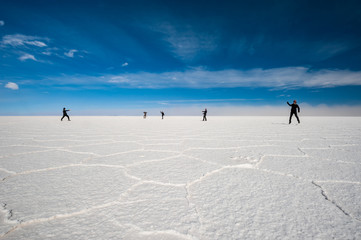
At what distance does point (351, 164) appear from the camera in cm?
184

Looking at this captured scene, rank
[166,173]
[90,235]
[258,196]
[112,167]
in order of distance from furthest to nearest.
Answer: [112,167], [166,173], [258,196], [90,235]

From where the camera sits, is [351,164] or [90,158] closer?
[351,164]

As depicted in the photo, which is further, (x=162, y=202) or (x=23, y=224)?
(x=162, y=202)

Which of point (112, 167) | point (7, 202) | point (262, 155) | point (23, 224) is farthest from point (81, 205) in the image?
point (262, 155)

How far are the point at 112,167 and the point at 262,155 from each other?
1.78 m

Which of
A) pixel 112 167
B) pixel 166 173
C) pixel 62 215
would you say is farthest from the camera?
pixel 112 167

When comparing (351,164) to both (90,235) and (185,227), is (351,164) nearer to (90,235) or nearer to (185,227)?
(185,227)

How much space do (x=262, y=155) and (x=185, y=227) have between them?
68.0 inches

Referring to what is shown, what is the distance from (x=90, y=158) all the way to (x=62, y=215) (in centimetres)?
128

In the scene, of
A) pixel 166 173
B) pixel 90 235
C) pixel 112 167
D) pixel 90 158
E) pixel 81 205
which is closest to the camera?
pixel 90 235

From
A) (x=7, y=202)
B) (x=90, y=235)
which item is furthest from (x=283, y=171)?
(x=7, y=202)

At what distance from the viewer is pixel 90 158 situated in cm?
213

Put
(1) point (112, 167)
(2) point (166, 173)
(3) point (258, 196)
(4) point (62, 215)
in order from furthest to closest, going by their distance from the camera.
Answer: (1) point (112, 167) → (2) point (166, 173) → (3) point (258, 196) → (4) point (62, 215)

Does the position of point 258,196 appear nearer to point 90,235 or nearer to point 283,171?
point 283,171
